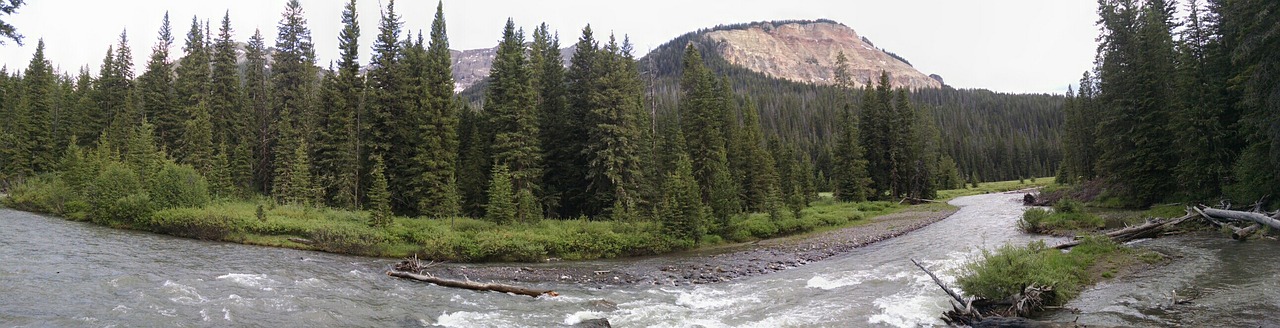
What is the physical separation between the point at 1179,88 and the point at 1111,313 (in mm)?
32513

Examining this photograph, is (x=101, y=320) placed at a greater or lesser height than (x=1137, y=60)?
lesser

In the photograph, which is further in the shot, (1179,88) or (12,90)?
(12,90)

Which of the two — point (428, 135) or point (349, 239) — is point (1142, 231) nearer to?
point (349, 239)

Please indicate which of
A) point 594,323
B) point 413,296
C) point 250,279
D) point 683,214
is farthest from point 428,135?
point 594,323

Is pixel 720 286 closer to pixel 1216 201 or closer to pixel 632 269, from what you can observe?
pixel 632 269

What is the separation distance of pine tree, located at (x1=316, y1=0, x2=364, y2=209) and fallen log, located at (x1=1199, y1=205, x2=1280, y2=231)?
161 ft

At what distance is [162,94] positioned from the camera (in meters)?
59.0

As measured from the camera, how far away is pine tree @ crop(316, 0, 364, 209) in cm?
4331

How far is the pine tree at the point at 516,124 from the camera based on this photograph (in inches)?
1629

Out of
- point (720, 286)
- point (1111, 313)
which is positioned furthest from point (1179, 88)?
point (720, 286)

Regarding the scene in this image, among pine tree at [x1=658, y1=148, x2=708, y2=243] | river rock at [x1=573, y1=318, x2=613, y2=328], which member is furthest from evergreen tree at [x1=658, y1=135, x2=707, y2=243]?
river rock at [x1=573, y1=318, x2=613, y2=328]

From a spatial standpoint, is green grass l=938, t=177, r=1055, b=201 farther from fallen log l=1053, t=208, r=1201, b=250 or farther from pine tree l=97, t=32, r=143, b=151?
pine tree l=97, t=32, r=143, b=151

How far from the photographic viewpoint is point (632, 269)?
25.2 m

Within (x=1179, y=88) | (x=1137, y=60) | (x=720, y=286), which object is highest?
(x=1137, y=60)
